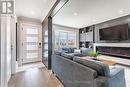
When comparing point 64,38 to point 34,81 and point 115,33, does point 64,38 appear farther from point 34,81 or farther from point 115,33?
point 34,81

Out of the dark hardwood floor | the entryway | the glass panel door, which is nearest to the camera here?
the dark hardwood floor

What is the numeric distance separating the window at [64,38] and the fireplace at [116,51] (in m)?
2.48

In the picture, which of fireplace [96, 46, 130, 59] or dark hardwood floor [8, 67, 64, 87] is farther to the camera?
fireplace [96, 46, 130, 59]

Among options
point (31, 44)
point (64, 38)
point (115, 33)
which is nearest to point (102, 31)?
point (115, 33)

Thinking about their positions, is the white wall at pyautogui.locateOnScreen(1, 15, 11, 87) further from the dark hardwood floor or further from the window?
the window

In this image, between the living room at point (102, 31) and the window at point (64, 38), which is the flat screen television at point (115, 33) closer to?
the living room at point (102, 31)

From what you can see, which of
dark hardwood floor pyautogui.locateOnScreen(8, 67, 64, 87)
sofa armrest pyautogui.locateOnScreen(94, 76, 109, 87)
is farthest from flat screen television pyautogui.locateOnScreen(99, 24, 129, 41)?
sofa armrest pyautogui.locateOnScreen(94, 76, 109, 87)

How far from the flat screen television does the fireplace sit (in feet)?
1.70

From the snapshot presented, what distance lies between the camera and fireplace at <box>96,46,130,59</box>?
5213 mm

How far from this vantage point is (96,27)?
24.5 feet

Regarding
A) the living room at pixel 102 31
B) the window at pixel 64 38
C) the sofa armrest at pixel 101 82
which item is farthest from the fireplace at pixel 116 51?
the sofa armrest at pixel 101 82

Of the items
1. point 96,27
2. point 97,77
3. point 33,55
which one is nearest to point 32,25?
point 33,55

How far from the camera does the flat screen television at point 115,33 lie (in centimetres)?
528

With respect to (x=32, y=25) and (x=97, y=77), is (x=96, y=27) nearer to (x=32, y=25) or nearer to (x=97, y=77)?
(x=32, y=25)
